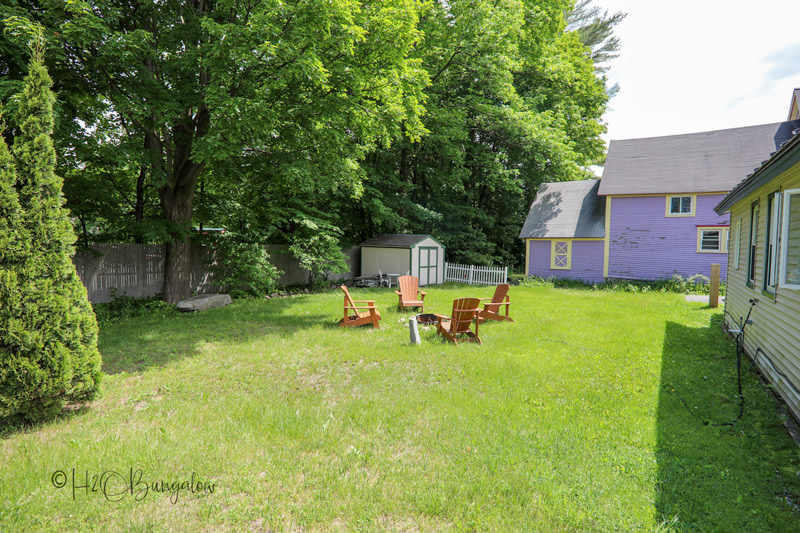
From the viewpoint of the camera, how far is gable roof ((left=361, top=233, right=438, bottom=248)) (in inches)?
684

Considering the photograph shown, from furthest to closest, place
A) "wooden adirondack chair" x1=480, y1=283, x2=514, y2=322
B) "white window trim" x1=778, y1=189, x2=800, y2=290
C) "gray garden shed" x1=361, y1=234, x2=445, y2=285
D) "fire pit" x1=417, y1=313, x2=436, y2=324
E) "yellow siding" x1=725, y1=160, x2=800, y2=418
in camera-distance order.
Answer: "gray garden shed" x1=361, y1=234, x2=445, y2=285, "wooden adirondack chair" x1=480, y1=283, x2=514, y2=322, "fire pit" x1=417, y1=313, x2=436, y2=324, "yellow siding" x1=725, y1=160, x2=800, y2=418, "white window trim" x1=778, y1=189, x2=800, y2=290

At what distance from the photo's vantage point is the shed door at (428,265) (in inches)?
704

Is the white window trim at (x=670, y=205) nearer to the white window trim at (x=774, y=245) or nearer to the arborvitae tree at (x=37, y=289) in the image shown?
the white window trim at (x=774, y=245)

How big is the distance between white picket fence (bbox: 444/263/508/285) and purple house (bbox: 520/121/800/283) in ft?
9.36

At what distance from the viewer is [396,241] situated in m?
17.8

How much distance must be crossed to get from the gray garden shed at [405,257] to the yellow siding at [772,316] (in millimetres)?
11236

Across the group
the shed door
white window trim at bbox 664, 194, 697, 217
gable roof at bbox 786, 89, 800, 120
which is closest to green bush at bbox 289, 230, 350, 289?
the shed door

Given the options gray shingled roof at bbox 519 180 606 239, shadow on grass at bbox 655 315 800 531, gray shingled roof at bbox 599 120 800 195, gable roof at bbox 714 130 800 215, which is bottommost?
shadow on grass at bbox 655 315 800 531

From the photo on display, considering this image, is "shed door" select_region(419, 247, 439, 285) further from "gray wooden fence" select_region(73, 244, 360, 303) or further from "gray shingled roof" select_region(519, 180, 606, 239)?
"gray wooden fence" select_region(73, 244, 360, 303)

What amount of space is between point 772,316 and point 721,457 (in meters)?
2.94

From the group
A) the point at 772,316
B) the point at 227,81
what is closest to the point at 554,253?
the point at 772,316

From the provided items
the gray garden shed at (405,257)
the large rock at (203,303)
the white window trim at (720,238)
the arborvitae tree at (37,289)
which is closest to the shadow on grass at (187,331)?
the large rock at (203,303)

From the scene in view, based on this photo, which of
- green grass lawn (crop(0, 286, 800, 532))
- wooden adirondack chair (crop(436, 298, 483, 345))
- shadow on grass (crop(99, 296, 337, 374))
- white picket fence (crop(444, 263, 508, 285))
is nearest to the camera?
green grass lawn (crop(0, 286, 800, 532))

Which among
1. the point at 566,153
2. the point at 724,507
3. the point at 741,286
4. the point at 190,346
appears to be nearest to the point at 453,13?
the point at 566,153
